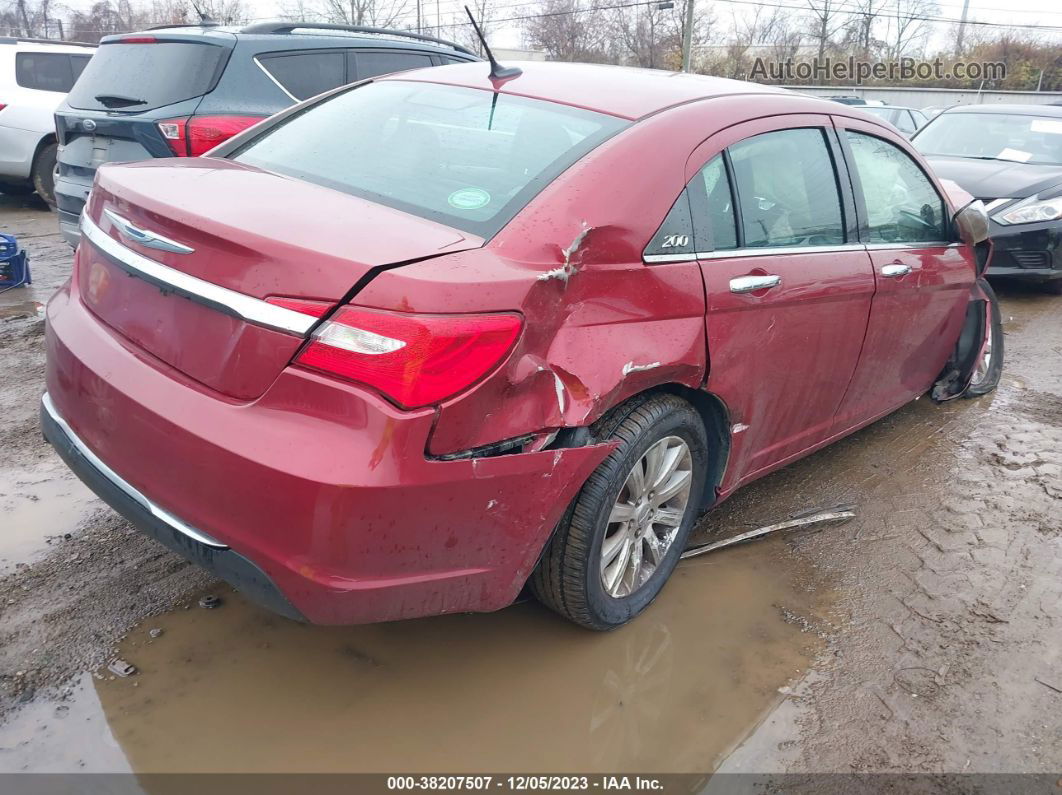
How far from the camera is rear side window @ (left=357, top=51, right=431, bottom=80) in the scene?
6.43 m

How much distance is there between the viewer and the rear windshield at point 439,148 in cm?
228

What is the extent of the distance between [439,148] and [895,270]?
1.93m

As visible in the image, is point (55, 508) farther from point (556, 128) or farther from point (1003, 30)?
point (1003, 30)

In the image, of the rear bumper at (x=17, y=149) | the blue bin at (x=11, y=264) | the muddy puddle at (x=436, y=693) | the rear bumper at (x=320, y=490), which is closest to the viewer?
the rear bumper at (x=320, y=490)

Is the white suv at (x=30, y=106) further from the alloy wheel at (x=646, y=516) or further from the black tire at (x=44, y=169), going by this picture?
the alloy wheel at (x=646, y=516)

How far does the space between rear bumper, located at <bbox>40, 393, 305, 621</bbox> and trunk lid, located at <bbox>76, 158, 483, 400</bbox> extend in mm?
345

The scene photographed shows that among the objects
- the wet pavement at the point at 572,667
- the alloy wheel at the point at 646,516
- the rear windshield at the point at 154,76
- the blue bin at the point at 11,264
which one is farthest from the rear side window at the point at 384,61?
the alloy wheel at the point at 646,516

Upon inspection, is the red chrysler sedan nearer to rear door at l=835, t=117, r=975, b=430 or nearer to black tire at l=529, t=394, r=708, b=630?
black tire at l=529, t=394, r=708, b=630

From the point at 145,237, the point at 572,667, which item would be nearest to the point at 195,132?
the point at 145,237

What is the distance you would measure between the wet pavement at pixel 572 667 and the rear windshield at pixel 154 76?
2965 millimetres

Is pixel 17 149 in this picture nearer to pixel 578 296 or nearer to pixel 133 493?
pixel 133 493

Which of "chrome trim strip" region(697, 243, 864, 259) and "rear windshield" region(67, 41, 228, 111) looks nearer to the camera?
"chrome trim strip" region(697, 243, 864, 259)

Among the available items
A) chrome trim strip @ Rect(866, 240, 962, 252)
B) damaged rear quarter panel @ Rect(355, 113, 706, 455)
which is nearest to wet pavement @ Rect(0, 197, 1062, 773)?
damaged rear quarter panel @ Rect(355, 113, 706, 455)

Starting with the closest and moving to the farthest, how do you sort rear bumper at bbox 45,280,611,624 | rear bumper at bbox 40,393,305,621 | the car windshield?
rear bumper at bbox 45,280,611,624
rear bumper at bbox 40,393,305,621
the car windshield
